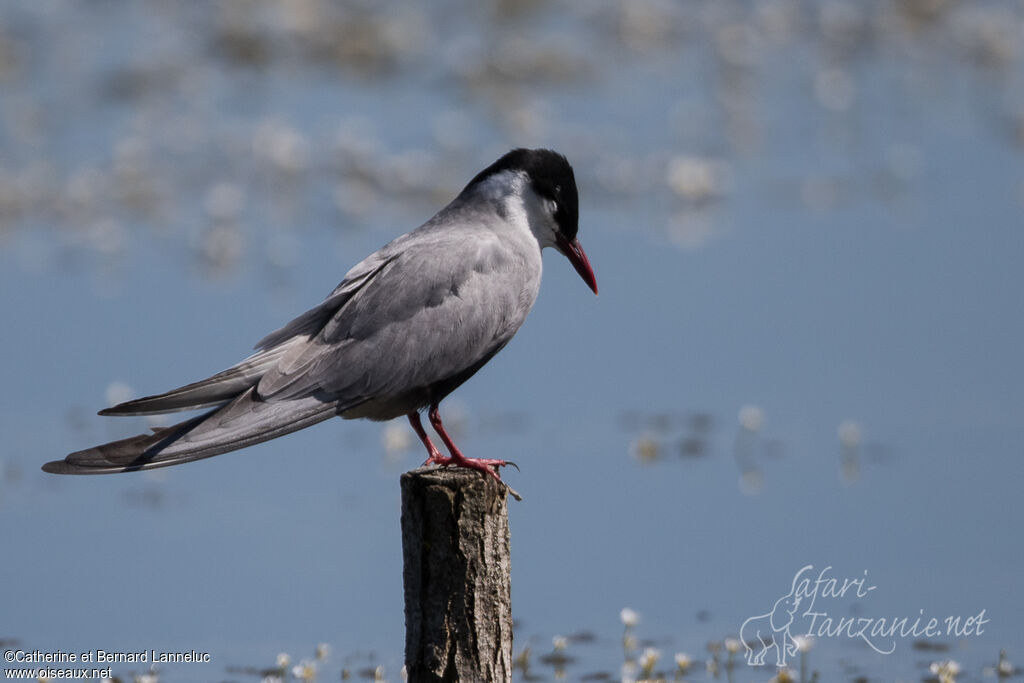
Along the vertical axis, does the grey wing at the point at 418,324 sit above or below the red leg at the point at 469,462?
above

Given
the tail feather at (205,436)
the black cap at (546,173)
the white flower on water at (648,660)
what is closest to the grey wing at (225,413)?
the tail feather at (205,436)

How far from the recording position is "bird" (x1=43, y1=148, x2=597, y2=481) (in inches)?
145

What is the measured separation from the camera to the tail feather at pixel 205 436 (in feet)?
11.4

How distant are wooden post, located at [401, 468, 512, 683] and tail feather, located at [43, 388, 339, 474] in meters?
0.38

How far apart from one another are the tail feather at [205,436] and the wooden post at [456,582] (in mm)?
383

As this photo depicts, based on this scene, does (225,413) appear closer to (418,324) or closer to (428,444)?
(418,324)

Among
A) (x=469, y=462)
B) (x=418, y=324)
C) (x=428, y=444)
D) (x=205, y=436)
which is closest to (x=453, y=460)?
(x=469, y=462)

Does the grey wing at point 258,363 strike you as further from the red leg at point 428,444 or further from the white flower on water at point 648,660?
the white flower on water at point 648,660

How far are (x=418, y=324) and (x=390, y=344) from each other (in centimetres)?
11

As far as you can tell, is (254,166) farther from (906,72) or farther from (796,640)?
(796,640)

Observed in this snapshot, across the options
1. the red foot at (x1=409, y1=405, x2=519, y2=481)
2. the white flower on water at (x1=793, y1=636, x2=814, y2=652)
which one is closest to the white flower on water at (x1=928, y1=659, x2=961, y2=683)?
the white flower on water at (x1=793, y1=636, x2=814, y2=652)

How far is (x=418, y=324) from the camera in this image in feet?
13.5

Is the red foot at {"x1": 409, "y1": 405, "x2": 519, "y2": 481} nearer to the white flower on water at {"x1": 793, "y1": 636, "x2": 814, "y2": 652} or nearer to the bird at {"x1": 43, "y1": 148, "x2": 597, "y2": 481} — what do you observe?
the bird at {"x1": 43, "y1": 148, "x2": 597, "y2": 481}

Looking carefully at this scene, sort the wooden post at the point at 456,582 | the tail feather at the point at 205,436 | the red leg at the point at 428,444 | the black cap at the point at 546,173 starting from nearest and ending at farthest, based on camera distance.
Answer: the tail feather at the point at 205,436
the wooden post at the point at 456,582
the red leg at the point at 428,444
the black cap at the point at 546,173
